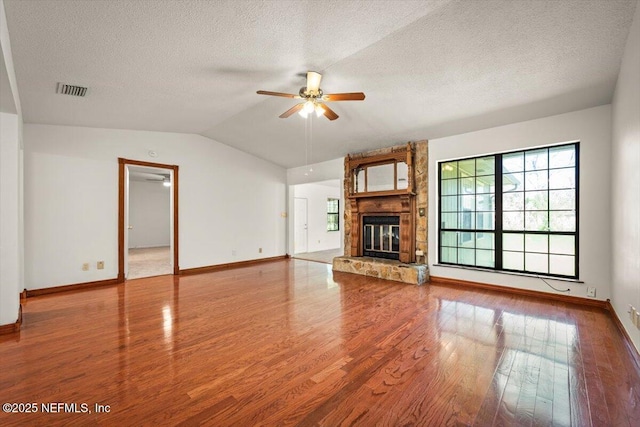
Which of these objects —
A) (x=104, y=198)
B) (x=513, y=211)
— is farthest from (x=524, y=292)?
(x=104, y=198)

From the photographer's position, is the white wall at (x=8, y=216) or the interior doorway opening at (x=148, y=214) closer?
the white wall at (x=8, y=216)

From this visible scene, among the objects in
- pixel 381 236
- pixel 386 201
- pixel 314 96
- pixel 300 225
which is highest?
pixel 314 96

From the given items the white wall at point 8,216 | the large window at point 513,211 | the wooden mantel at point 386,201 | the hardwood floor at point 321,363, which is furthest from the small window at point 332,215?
the white wall at point 8,216

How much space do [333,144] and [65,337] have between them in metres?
4.87

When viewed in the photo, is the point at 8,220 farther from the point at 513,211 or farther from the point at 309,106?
the point at 513,211

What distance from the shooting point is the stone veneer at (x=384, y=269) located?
15.6 ft

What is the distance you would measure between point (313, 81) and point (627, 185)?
327 centimetres

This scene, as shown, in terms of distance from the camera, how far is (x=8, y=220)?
280cm

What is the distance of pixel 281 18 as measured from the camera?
7.72ft

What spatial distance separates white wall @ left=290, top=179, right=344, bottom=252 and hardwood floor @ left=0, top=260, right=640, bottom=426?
5.11 m

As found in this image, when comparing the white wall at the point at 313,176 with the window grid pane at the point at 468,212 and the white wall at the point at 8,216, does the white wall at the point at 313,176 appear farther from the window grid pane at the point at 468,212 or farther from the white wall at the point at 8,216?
the white wall at the point at 8,216

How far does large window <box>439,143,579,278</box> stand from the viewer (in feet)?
12.7

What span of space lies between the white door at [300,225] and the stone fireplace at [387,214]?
2433mm

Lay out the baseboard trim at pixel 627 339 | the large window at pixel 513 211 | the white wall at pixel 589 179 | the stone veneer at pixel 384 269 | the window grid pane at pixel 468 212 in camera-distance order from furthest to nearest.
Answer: the stone veneer at pixel 384 269 < the window grid pane at pixel 468 212 < the large window at pixel 513 211 < the white wall at pixel 589 179 < the baseboard trim at pixel 627 339
